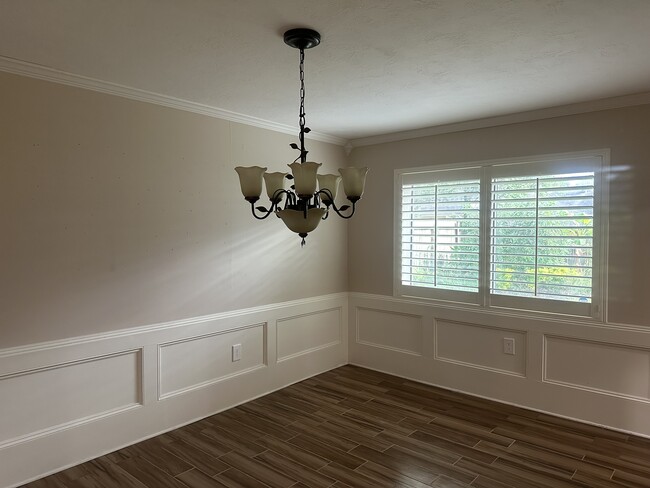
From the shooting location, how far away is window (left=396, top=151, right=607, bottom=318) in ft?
11.5

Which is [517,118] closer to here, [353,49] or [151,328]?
[353,49]

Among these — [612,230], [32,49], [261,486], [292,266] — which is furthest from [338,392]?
[32,49]

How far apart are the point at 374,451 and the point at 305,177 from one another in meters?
2.09

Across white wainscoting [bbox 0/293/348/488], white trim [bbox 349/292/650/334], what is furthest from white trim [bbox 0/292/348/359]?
white trim [bbox 349/292/650/334]

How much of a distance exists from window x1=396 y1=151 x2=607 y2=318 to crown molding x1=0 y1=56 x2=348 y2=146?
1614 mm

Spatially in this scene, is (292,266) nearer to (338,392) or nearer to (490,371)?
(338,392)

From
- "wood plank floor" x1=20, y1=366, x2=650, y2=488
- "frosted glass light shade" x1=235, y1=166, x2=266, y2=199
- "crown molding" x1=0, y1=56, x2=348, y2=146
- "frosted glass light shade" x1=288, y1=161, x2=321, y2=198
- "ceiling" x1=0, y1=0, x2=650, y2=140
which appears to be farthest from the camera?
"wood plank floor" x1=20, y1=366, x2=650, y2=488

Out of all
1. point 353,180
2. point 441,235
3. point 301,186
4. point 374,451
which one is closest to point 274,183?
point 301,186

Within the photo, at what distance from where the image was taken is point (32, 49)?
245 cm

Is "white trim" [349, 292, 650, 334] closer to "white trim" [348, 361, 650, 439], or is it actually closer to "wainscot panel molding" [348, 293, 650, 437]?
"wainscot panel molding" [348, 293, 650, 437]

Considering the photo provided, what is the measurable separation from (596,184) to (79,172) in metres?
3.81

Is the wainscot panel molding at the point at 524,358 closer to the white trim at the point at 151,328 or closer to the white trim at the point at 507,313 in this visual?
the white trim at the point at 507,313

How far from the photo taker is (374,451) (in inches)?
123

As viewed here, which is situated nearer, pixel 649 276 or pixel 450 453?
pixel 450 453
